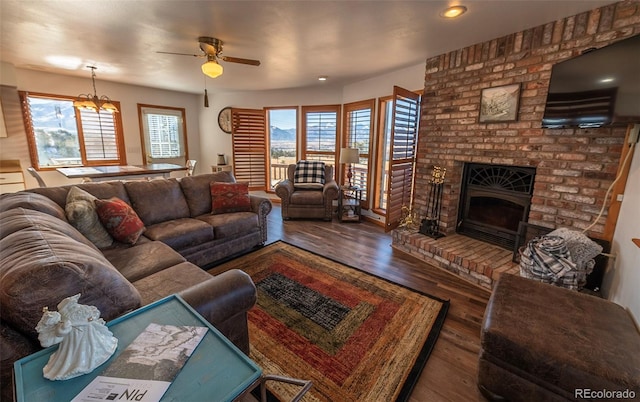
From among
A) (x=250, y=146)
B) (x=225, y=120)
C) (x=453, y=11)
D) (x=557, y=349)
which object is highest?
(x=453, y=11)

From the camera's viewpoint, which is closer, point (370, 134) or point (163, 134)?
point (370, 134)

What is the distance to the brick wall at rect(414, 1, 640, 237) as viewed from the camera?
2.12m

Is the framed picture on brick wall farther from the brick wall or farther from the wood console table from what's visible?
the wood console table

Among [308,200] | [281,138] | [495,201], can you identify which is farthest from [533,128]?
[281,138]

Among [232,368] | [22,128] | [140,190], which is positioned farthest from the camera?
[22,128]

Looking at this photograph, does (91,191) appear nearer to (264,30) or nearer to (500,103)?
(264,30)

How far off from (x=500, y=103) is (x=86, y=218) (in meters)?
3.86

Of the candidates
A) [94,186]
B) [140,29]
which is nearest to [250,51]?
[140,29]

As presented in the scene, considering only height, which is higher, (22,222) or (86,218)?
(22,222)

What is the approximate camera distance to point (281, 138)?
5926 millimetres

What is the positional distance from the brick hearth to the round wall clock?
15.1 feet

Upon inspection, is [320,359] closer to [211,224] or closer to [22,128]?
[211,224]

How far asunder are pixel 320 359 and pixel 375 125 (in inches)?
144

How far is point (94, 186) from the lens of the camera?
104 inches
